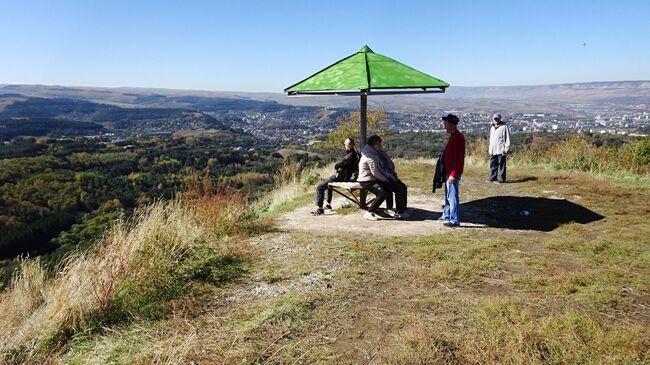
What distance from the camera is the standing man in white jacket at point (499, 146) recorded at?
974 centimetres

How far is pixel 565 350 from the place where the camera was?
2.89 meters

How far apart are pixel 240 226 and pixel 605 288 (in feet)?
15.2

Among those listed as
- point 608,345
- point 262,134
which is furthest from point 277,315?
point 262,134

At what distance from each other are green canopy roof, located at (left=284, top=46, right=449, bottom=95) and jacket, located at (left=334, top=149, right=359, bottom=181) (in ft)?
3.73

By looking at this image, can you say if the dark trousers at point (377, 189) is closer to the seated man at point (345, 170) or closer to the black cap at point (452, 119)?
the seated man at point (345, 170)

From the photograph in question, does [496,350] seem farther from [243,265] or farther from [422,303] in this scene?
[243,265]

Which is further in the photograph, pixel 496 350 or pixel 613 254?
pixel 613 254

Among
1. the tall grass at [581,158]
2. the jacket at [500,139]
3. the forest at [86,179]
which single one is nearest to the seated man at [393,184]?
the jacket at [500,139]

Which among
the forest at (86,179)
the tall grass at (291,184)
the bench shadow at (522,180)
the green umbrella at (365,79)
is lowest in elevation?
the forest at (86,179)

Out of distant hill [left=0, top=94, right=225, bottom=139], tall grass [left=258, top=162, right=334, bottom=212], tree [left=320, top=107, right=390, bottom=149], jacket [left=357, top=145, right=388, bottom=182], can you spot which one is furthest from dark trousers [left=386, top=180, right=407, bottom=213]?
distant hill [left=0, top=94, right=225, bottom=139]

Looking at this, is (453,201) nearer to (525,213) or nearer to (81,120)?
(525,213)

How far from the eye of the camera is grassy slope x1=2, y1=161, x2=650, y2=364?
9.75 ft

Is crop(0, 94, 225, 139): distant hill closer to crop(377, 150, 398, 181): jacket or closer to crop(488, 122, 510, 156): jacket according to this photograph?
crop(488, 122, 510, 156): jacket

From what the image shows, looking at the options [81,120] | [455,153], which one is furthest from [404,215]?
[81,120]
